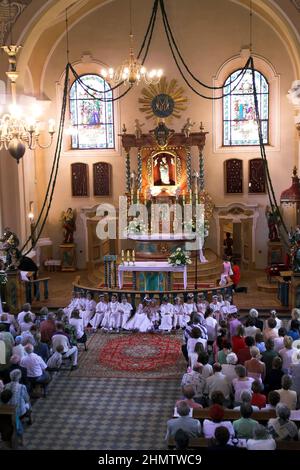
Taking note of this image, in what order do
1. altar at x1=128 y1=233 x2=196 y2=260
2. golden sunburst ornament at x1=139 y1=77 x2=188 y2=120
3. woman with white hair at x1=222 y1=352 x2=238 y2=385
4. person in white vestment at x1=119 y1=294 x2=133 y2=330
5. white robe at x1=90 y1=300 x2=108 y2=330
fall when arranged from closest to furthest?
woman with white hair at x1=222 y1=352 x2=238 y2=385
person in white vestment at x1=119 y1=294 x2=133 y2=330
white robe at x1=90 y1=300 x2=108 y2=330
altar at x1=128 y1=233 x2=196 y2=260
golden sunburst ornament at x1=139 y1=77 x2=188 y2=120

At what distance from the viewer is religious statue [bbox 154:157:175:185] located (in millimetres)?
23312

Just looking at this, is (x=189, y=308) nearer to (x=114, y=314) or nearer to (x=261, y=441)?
(x=114, y=314)

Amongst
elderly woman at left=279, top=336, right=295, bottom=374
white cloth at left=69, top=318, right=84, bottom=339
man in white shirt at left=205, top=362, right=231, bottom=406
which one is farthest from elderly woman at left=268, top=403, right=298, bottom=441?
white cloth at left=69, top=318, right=84, bottom=339

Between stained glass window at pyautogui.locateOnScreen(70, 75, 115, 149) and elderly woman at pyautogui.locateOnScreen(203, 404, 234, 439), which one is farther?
stained glass window at pyautogui.locateOnScreen(70, 75, 115, 149)

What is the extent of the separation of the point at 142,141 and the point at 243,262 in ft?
19.4

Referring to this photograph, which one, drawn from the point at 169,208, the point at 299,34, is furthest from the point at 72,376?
the point at 299,34

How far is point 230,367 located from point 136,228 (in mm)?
12129

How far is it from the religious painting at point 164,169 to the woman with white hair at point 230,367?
13310 millimetres

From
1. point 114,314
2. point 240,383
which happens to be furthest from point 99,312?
point 240,383

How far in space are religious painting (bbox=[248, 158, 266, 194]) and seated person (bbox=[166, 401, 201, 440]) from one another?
15.9 m

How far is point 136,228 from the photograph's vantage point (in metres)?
22.2

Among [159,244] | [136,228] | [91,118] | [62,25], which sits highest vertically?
[62,25]

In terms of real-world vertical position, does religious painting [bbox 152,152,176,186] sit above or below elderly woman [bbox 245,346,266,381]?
above

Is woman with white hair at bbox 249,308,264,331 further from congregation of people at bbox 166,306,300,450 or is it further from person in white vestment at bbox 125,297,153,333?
person in white vestment at bbox 125,297,153,333
